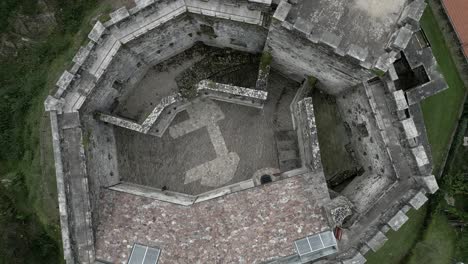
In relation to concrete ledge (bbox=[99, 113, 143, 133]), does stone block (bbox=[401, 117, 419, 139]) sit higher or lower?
lower

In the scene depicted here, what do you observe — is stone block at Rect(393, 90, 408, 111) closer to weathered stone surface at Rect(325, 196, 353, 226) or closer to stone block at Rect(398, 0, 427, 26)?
stone block at Rect(398, 0, 427, 26)

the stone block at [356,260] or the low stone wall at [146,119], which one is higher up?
the low stone wall at [146,119]

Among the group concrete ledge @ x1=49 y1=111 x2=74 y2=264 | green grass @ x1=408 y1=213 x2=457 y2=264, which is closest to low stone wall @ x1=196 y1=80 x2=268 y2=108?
concrete ledge @ x1=49 y1=111 x2=74 y2=264

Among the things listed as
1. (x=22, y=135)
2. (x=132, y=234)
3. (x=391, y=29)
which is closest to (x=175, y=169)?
(x=132, y=234)

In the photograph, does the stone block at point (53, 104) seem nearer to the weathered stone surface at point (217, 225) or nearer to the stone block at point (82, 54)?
the stone block at point (82, 54)

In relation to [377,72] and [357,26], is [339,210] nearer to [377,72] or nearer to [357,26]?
[377,72]

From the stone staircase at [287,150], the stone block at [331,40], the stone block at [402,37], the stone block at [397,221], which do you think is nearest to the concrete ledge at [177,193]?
the stone staircase at [287,150]

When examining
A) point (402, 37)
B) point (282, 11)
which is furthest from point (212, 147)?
point (402, 37)
